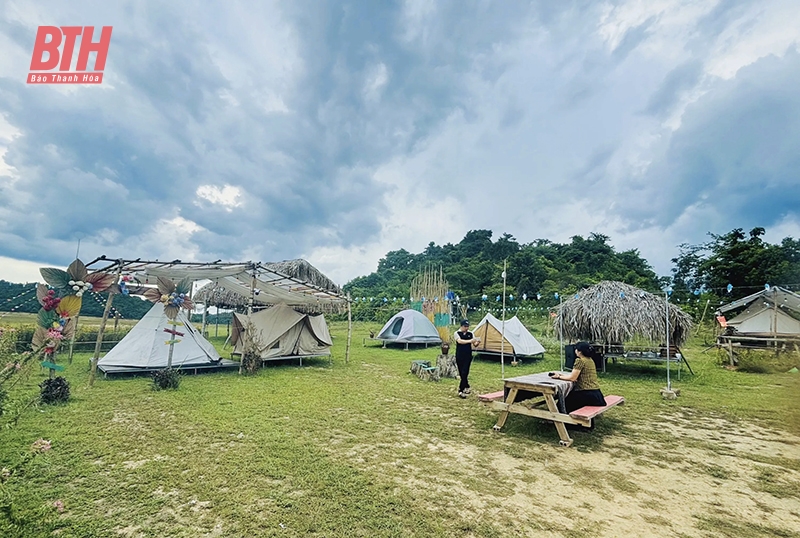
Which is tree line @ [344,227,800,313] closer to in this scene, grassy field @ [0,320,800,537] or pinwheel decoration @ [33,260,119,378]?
grassy field @ [0,320,800,537]

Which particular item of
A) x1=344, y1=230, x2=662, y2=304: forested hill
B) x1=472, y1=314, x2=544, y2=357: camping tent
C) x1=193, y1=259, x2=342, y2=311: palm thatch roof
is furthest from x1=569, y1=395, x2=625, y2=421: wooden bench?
x1=344, y1=230, x2=662, y2=304: forested hill

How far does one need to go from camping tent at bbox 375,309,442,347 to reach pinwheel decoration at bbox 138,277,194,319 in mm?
8325

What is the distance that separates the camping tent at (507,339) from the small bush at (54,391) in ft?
29.0

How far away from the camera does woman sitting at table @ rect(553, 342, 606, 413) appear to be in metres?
4.36

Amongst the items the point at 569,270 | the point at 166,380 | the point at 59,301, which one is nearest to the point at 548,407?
the point at 59,301

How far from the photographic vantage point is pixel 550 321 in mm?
16188

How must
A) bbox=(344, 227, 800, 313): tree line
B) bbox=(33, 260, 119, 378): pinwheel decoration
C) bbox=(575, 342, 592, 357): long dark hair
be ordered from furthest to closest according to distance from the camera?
bbox=(344, 227, 800, 313): tree line
bbox=(575, 342, 592, 357): long dark hair
bbox=(33, 260, 119, 378): pinwheel decoration

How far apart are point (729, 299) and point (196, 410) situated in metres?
20.8

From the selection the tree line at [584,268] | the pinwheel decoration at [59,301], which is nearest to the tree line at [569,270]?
the tree line at [584,268]

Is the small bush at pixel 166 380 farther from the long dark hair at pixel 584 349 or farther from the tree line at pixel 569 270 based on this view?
the long dark hair at pixel 584 349

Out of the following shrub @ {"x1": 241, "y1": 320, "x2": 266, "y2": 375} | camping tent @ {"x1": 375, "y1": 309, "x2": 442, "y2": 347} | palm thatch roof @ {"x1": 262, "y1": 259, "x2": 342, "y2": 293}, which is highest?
palm thatch roof @ {"x1": 262, "y1": 259, "x2": 342, "y2": 293}

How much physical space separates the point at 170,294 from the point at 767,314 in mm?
16355

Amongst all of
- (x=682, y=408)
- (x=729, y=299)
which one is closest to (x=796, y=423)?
(x=682, y=408)

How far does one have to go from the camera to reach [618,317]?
8.76 metres
